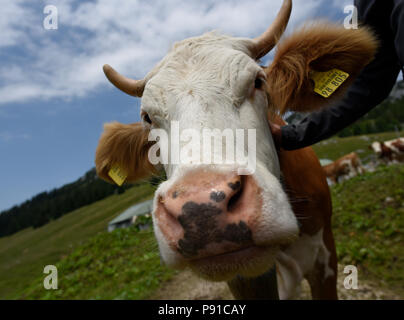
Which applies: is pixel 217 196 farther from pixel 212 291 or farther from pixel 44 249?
pixel 44 249

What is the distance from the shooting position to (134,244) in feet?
35.2

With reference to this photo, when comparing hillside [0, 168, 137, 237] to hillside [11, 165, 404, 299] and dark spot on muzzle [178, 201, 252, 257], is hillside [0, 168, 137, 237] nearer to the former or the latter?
hillside [11, 165, 404, 299]

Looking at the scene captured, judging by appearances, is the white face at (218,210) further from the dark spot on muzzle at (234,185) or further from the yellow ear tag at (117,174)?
the yellow ear tag at (117,174)

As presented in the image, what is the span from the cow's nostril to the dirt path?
215 cm

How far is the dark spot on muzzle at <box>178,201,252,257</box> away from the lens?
133cm

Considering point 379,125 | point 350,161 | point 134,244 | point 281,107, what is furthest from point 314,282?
point 379,125

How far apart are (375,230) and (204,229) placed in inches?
222

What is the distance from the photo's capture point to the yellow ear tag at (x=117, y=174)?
11.5 feet

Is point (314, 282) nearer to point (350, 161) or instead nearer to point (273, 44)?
point (273, 44)

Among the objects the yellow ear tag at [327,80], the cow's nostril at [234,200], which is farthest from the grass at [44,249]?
the cow's nostril at [234,200]

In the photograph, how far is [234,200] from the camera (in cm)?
144

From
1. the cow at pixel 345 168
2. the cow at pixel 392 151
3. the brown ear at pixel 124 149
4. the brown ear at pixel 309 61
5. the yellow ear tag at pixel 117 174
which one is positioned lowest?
the yellow ear tag at pixel 117 174

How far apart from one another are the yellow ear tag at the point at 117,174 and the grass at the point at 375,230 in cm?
421
